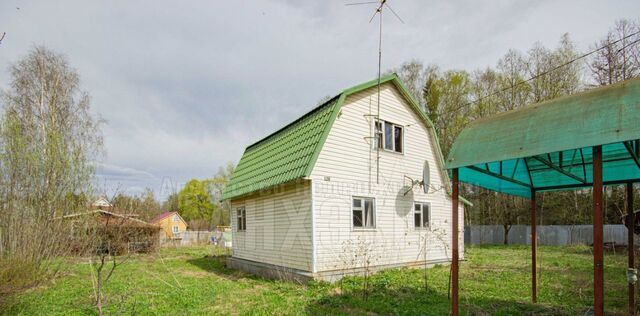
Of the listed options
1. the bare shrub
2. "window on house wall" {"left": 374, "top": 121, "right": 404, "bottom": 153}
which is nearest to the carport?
"window on house wall" {"left": 374, "top": 121, "right": 404, "bottom": 153}

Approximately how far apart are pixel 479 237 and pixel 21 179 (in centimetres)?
2957

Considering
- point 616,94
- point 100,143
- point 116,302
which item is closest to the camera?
point 616,94

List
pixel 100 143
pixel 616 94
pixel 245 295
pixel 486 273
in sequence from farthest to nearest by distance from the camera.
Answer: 1. pixel 100 143
2. pixel 486 273
3. pixel 245 295
4. pixel 616 94

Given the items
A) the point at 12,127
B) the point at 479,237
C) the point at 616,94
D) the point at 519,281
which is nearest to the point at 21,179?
the point at 12,127

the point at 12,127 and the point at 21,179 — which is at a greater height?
the point at 12,127

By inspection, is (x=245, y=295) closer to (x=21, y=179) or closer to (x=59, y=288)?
(x=59, y=288)

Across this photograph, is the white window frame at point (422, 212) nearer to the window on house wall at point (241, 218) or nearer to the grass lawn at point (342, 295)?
the grass lawn at point (342, 295)

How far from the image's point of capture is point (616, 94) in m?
4.48

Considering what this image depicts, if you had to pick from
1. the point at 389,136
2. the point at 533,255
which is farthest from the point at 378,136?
the point at 533,255

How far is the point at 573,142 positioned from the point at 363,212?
7.71 m

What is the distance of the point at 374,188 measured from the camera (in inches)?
476

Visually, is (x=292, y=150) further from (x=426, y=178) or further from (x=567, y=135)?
(x=567, y=135)

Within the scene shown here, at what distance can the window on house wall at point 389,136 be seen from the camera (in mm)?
12562

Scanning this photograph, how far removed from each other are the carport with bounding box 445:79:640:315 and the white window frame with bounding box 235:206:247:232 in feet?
33.8
